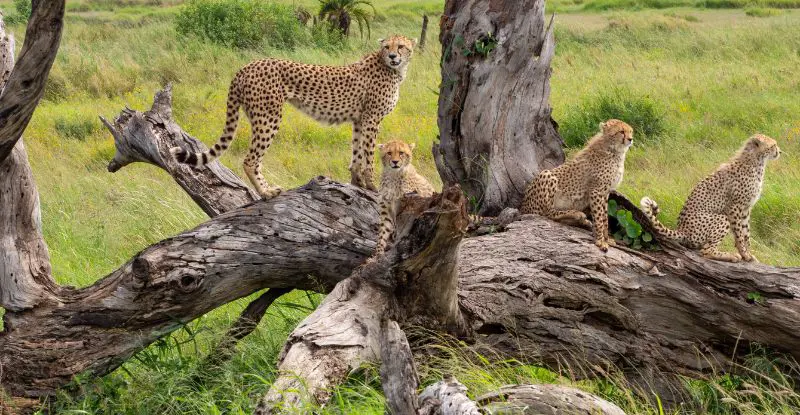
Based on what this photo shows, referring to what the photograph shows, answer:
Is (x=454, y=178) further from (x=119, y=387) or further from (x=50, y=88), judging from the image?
(x=50, y=88)

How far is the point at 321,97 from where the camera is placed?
5895 mm

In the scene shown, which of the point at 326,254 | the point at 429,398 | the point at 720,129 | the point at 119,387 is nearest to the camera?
the point at 429,398

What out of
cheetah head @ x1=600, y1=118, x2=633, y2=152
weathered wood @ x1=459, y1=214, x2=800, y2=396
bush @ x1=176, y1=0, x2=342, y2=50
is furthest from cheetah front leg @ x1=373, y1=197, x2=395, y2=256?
bush @ x1=176, y1=0, x2=342, y2=50

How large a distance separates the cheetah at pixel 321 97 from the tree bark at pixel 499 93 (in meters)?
Result: 0.48

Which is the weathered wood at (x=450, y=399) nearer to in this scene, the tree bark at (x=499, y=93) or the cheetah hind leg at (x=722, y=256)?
the cheetah hind leg at (x=722, y=256)

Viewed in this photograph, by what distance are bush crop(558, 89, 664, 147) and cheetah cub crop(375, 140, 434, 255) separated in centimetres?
530

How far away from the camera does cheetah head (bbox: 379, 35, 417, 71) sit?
6.07 meters

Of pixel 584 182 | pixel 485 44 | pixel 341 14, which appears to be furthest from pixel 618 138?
pixel 341 14

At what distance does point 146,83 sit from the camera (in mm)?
14281

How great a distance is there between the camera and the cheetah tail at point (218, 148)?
17.4ft

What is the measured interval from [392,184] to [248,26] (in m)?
11.7

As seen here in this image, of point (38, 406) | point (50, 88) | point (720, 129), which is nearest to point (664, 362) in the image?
point (38, 406)

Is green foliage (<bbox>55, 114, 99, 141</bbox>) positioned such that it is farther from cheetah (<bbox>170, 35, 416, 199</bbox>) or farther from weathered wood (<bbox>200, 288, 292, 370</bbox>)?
weathered wood (<bbox>200, 288, 292, 370</bbox>)

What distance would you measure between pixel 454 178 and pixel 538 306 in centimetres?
132
